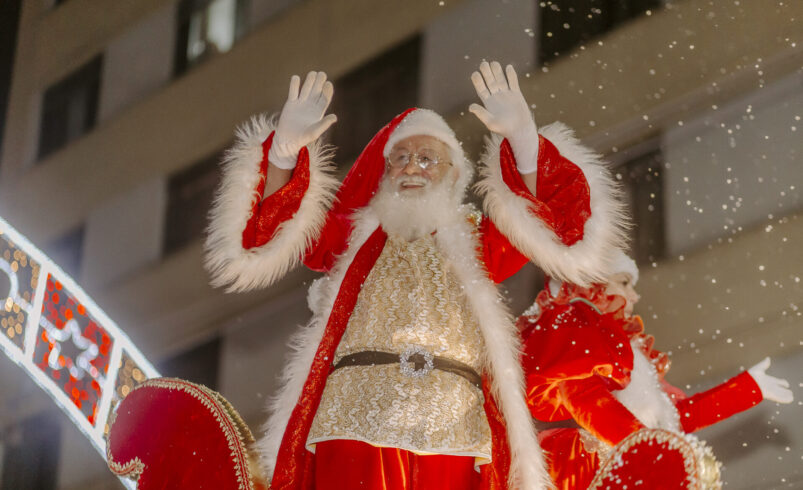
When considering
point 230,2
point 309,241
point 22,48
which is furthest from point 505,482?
point 22,48

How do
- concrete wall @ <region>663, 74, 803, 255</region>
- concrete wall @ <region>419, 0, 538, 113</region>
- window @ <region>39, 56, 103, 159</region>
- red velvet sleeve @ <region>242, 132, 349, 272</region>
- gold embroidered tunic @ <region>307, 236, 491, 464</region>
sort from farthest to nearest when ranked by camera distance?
window @ <region>39, 56, 103, 159</region> → concrete wall @ <region>419, 0, 538, 113</region> → concrete wall @ <region>663, 74, 803, 255</region> → red velvet sleeve @ <region>242, 132, 349, 272</region> → gold embroidered tunic @ <region>307, 236, 491, 464</region>

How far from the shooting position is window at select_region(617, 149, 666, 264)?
4.48 metres

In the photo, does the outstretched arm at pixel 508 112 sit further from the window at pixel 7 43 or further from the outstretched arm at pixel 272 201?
the window at pixel 7 43

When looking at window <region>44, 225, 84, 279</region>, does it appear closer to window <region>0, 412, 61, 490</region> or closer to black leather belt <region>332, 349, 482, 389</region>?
window <region>0, 412, 61, 490</region>

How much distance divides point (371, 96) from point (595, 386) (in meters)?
3.83

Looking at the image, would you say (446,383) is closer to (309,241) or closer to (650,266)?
(309,241)

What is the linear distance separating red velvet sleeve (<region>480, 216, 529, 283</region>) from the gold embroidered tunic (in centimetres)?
15

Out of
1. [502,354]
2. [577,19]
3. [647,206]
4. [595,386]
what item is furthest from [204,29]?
[502,354]

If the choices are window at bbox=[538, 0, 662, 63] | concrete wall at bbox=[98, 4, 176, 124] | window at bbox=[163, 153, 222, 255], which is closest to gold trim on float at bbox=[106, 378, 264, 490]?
window at bbox=[538, 0, 662, 63]

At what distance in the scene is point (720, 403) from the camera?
9.66 feet

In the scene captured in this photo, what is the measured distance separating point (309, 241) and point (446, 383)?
0.53m

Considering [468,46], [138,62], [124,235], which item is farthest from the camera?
[138,62]

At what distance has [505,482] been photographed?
8.37 feet

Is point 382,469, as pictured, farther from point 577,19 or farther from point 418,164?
point 577,19
